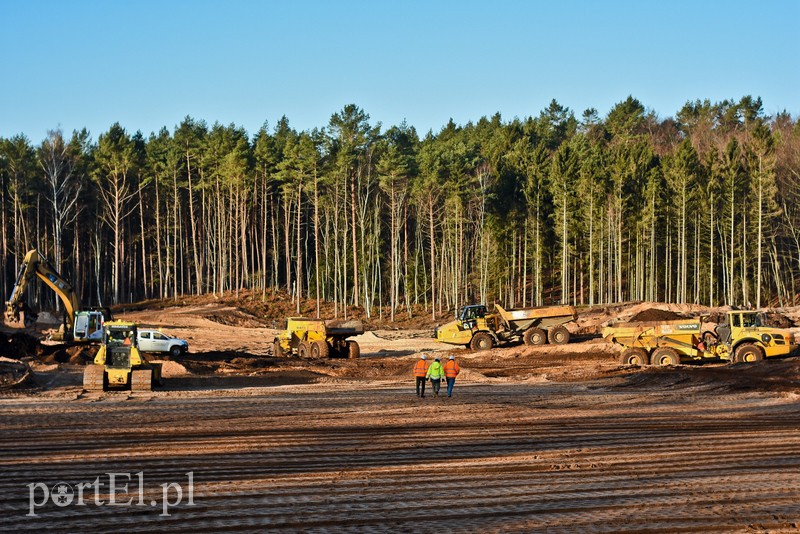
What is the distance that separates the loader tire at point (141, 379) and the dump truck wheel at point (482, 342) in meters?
20.6

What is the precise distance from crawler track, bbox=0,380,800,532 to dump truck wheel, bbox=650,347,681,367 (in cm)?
802

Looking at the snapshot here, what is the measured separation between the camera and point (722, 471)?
49.6ft

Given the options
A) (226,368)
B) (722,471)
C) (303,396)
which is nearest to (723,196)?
(226,368)

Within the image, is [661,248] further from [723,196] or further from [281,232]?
[281,232]

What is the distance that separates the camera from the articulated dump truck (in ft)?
116

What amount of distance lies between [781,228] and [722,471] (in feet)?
235

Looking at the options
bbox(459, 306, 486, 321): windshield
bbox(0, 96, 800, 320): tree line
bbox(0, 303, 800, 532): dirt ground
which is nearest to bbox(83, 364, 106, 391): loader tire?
bbox(0, 303, 800, 532): dirt ground

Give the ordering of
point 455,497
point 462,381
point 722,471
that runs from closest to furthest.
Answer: point 455,497, point 722,471, point 462,381

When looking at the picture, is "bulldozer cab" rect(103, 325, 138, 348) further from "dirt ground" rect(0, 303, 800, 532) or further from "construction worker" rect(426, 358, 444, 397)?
"construction worker" rect(426, 358, 444, 397)

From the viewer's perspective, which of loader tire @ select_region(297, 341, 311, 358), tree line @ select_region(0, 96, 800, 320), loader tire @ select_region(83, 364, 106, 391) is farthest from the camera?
tree line @ select_region(0, 96, 800, 320)

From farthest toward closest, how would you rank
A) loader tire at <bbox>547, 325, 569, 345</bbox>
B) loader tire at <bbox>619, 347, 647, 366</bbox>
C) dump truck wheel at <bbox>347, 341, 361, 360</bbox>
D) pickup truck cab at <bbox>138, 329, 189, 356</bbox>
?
loader tire at <bbox>547, 325, 569, 345</bbox> → dump truck wheel at <bbox>347, 341, 361, 360</bbox> → pickup truck cab at <bbox>138, 329, 189, 356</bbox> → loader tire at <bbox>619, 347, 647, 366</bbox>

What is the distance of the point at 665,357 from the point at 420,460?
2223cm

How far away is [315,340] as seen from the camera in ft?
145

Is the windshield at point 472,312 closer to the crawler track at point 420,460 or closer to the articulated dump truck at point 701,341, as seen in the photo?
the articulated dump truck at point 701,341
